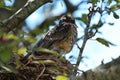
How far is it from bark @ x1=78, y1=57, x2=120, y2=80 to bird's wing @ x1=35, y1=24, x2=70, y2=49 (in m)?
1.38

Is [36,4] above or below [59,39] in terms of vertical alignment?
above

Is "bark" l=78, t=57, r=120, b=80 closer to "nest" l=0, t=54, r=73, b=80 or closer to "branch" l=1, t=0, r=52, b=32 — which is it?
"nest" l=0, t=54, r=73, b=80

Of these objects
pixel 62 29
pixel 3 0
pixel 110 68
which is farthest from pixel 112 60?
pixel 62 29

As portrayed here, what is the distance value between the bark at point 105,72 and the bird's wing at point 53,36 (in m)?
1.38

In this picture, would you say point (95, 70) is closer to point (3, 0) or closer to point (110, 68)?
point (110, 68)

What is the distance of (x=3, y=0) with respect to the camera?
3.58 m

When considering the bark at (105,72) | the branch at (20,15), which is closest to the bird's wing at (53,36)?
the branch at (20,15)

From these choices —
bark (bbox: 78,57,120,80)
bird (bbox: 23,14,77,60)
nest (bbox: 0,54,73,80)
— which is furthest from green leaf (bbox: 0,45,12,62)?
bird (bbox: 23,14,77,60)

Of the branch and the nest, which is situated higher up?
the branch

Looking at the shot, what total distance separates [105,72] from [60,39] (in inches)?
60.1

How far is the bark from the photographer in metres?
2.55

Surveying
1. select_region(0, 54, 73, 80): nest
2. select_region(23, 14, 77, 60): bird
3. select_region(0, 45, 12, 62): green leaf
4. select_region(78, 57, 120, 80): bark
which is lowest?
select_region(23, 14, 77, 60): bird

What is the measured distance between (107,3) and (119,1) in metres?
0.11

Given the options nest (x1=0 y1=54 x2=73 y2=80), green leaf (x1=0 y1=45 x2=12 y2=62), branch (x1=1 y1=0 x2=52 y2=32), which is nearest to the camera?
green leaf (x1=0 y1=45 x2=12 y2=62)
